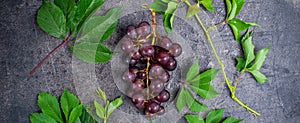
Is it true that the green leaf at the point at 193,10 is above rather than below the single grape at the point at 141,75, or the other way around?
above

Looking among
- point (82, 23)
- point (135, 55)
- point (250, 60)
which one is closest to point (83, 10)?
point (82, 23)

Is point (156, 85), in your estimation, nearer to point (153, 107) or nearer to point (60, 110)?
point (153, 107)

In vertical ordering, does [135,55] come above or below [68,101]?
above

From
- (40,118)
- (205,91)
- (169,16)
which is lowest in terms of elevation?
(40,118)

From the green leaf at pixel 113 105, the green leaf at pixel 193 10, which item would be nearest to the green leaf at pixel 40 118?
the green leaf at pixel 113 105

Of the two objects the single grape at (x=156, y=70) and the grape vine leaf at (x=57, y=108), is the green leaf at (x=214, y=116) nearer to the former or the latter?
the single grape at (x=156, y=70)
